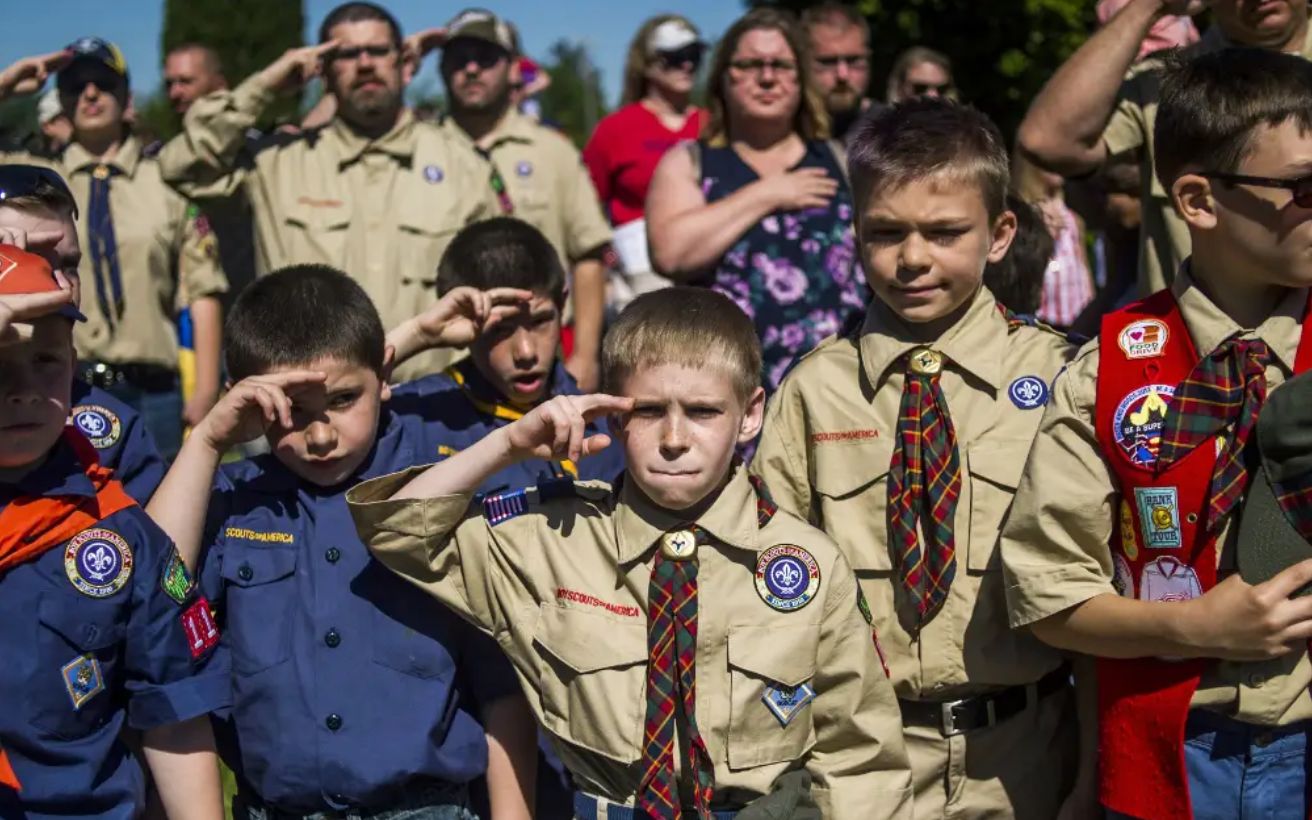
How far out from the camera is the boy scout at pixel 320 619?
332 centimetres

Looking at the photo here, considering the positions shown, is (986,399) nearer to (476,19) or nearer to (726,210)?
(726,210)

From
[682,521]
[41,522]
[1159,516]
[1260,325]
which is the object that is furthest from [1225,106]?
[41,522]

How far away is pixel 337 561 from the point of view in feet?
11.3

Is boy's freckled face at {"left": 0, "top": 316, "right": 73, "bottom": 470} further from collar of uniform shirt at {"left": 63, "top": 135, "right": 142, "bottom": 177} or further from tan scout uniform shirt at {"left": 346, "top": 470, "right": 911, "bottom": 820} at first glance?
collar of uniform shirt at {"left": 63, "top": 135, "right": 142, "bottom": 177}

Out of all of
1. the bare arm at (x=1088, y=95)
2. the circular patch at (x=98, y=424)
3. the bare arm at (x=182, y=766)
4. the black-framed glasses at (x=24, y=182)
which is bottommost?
the bare arm at (x=182, y=766)

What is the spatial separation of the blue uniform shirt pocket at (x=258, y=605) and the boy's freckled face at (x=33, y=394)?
1.80 feet

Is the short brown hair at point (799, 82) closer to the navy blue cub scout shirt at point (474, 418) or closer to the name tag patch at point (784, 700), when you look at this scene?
the navy blue cub scout shirt at point (474, 418)

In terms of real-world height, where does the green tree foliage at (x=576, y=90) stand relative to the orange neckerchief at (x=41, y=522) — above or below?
above

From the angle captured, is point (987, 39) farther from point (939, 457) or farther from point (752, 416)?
point (752, 416)

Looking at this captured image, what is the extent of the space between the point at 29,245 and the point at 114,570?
0.82 m

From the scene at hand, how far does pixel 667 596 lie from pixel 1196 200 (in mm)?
1381

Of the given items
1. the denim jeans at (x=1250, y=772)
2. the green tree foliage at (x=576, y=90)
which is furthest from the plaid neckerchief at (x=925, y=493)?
the green tree foliage at (x=576, y=90)

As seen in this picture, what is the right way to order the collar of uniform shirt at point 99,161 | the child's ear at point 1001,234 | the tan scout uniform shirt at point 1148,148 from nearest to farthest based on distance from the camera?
the child's ear at point 1001,234 < the tan scout uniform shirt at point 1148,148 < the collar of uniform shirt at point 99,161

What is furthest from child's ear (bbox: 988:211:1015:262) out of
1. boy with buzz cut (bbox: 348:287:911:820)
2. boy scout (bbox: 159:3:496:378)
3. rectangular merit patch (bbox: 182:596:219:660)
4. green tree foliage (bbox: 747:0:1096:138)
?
green tree foliage (bbox: 747:0:1096:138)
